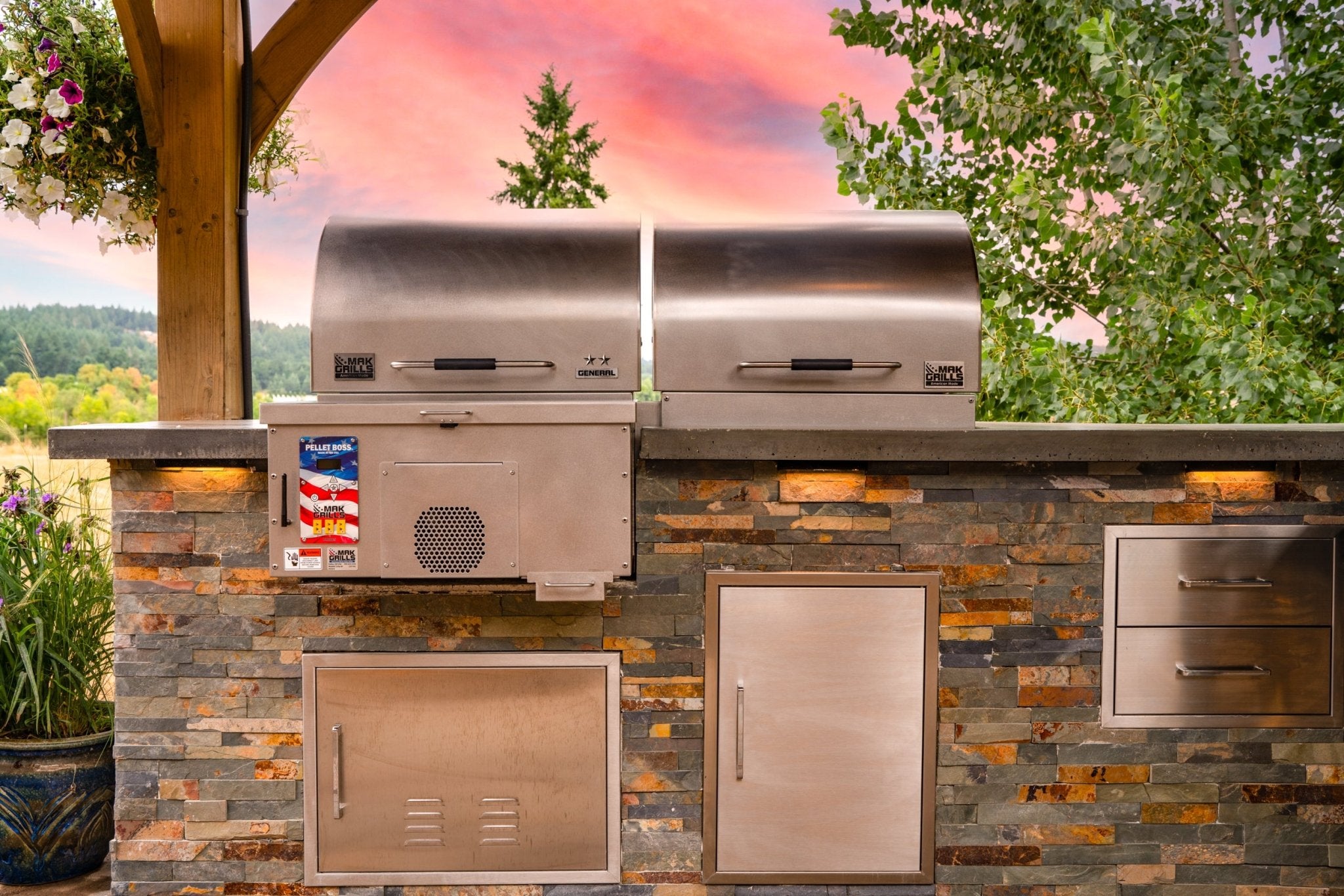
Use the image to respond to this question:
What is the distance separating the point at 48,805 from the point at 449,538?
1562 millimetres

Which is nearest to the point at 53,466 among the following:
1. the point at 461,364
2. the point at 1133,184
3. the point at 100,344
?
the point at 100,344

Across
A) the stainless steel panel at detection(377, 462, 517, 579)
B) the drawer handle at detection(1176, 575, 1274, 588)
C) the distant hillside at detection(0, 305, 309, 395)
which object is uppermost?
the distant hillside at detection(0, 305, 309, 395)

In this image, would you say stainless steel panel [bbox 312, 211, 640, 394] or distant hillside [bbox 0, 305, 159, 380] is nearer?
stainless steel panel [bbox 312, 211, 640, 394]

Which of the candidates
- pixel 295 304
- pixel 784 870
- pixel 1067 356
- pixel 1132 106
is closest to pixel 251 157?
pixel 295 304

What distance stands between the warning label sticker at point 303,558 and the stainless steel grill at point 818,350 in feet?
3.07

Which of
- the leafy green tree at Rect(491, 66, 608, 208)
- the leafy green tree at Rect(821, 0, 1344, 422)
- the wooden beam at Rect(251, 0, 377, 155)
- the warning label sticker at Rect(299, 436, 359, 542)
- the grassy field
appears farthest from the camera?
the leafy green tree at Rect(491, 66, 608, 208)

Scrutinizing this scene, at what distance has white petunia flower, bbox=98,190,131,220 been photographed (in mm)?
2291

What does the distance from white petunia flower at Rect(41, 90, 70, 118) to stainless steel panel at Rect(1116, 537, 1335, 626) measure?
315 centimetres

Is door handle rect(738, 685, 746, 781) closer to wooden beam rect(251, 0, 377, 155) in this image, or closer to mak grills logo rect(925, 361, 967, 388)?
mak grills logo rect(925, 361, 967, 388)

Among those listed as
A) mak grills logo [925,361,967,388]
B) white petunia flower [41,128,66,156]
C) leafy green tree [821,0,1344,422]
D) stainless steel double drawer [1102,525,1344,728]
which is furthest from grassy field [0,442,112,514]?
leafy green tree [821,0,1344,422]

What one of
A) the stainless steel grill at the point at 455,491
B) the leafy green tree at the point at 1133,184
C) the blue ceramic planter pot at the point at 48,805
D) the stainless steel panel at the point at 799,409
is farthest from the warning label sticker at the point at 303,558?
the leafy green tree at the point at 1133,184

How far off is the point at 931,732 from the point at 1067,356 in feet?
8.29

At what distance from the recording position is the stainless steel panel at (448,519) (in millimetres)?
1762

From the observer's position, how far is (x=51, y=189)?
2.16 meters
